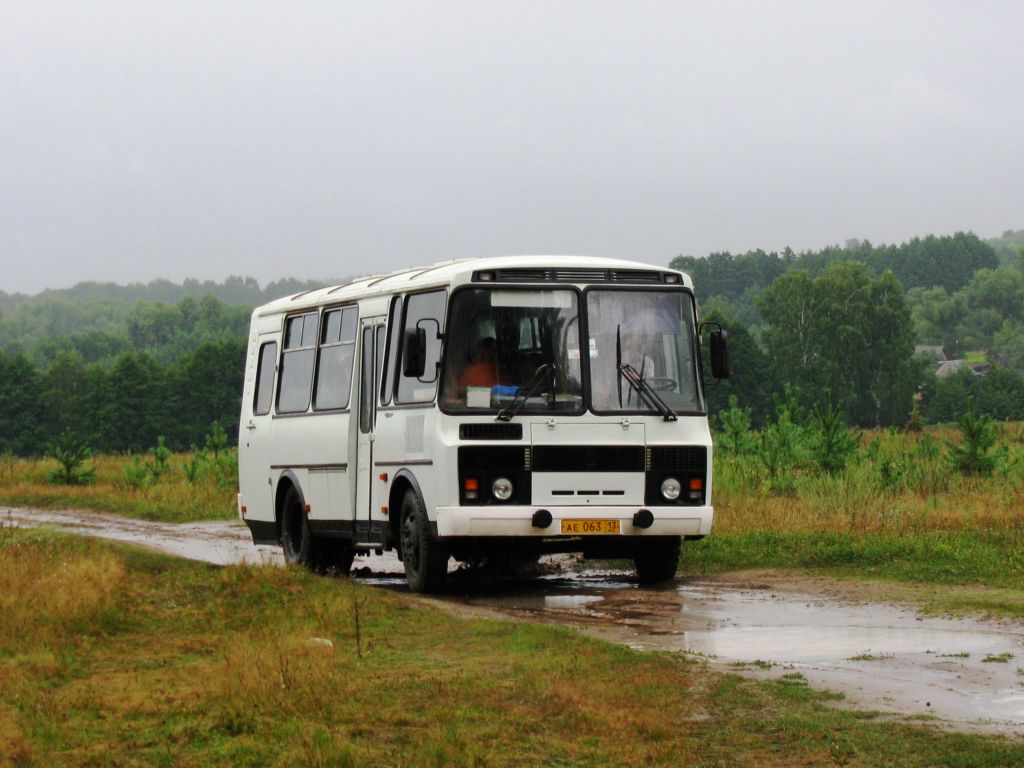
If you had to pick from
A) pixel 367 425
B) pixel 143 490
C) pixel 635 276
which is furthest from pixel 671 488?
pixel 143 490

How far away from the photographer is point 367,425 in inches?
702

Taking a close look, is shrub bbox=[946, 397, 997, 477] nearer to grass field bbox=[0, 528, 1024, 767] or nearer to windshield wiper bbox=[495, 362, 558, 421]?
windshield wiper bbox=[495, 362, 558, 421]

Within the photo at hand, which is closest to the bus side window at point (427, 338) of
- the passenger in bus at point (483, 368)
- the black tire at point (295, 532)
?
the passenger in bus at point (483, 368)

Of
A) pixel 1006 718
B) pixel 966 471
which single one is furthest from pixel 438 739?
pixel 966 471

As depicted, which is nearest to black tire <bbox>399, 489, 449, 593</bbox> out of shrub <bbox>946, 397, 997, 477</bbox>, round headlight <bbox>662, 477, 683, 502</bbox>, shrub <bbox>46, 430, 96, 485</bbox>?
round headlight <bbox>662, 477, 683, 502</bbox>

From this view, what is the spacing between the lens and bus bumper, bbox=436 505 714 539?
52.0 feet

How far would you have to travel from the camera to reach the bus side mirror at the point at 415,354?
16031 millimetres

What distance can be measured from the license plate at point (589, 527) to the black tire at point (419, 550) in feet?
4.01

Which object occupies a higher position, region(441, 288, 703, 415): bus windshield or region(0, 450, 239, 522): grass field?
region(441, 288, 703, 415): bus windshield

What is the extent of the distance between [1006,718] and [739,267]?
185 metres

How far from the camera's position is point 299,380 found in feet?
65.5

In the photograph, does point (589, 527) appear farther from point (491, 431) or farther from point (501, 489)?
point (491, 431)

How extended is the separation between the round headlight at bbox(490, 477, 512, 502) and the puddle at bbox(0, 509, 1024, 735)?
1002 millimetres

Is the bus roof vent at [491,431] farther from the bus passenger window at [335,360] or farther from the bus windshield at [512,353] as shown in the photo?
the bus passenger window at [335,360]
